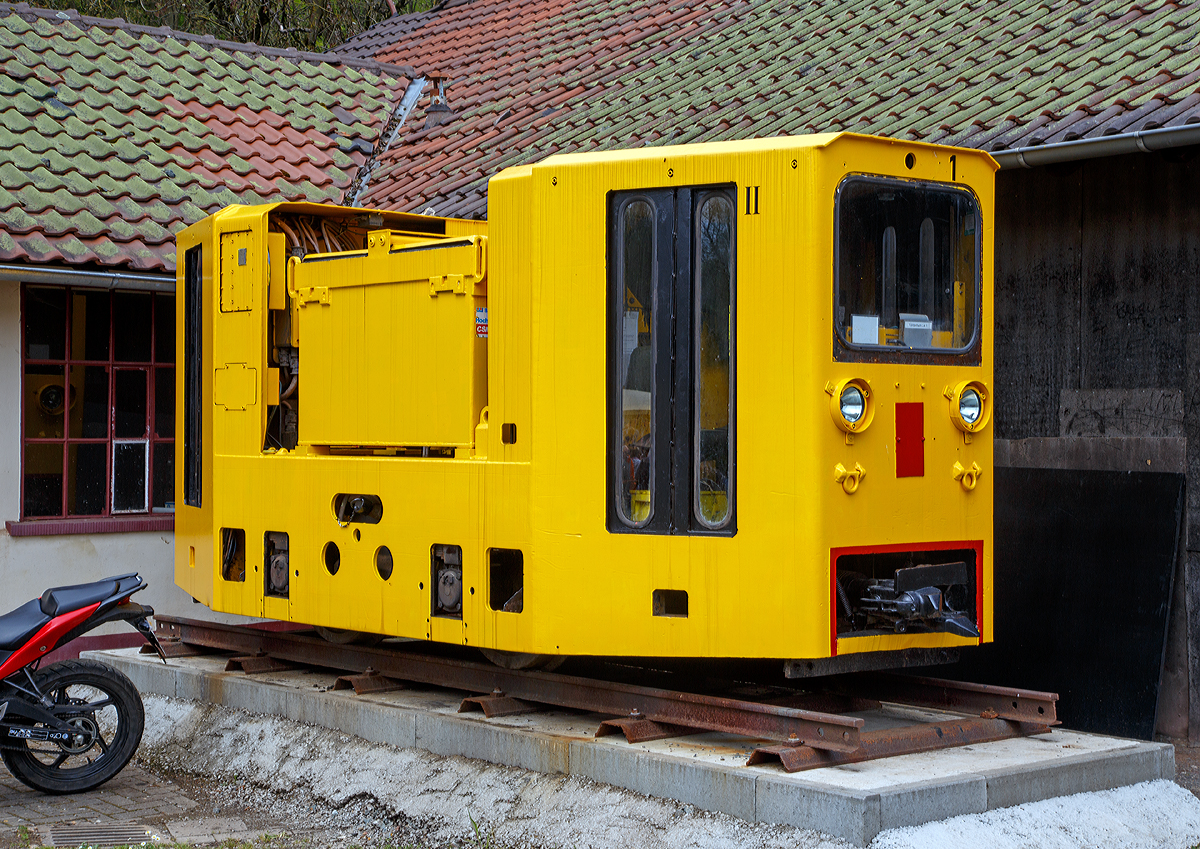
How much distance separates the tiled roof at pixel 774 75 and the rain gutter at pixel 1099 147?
0.07 m

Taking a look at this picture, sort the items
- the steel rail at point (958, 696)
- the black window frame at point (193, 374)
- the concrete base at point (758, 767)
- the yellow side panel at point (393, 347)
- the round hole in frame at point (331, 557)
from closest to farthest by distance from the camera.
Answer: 1. the concrete base at point (758, 767)
2. the steel rail at point (958, 696)
3. the yellow side panel at point (393, 347)
4. the round hole in frame at point (331, 557)
5. the black window frame at point (193, 374)

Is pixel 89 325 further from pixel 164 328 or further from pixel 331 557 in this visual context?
pixel 331 557

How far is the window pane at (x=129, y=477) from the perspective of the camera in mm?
11047

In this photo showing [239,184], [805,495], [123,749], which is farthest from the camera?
[239,184]

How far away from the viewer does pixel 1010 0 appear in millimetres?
10211

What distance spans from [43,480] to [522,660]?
5.25 meters

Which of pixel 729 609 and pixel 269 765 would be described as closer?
pixel 729 609

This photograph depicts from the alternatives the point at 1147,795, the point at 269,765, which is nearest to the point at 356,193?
the point at 269,765

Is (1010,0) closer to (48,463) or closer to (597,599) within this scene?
(597,599)

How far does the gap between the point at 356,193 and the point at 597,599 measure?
24.8 feet

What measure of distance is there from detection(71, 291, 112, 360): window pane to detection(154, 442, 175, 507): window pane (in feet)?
2.75

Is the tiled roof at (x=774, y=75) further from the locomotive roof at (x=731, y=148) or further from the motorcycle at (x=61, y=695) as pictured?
the motorcycle at (x=61, y=695)

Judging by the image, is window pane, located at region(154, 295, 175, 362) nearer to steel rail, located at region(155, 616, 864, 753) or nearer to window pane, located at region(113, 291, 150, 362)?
window pane, located at region(113, 291, 150, 362)

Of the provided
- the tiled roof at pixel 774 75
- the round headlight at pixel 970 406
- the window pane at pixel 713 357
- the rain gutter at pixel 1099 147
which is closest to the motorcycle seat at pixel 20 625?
the window pane at pixel 713 357
